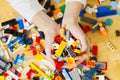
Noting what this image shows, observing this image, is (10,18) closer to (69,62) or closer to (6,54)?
(6,54)

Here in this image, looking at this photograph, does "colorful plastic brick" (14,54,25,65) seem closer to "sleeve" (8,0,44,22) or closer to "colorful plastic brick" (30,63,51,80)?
"colorful plastic brick" (30,63,51,80)

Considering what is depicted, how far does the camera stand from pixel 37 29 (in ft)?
3.81

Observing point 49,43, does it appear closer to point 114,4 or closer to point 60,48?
point 60,48

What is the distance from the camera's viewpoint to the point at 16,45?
117 centimetres

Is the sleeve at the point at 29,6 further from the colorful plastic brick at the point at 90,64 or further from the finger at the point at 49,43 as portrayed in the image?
the colorful plastic brick at the point at 90,64

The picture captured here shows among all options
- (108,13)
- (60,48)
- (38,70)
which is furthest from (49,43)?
(108,13)

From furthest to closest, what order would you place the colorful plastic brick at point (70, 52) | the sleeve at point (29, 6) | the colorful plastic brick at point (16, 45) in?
the colorful plastic brick at point (16, 45) < the sleeve at point (29, 6) < the colorful plastic brick at point (70, 52)

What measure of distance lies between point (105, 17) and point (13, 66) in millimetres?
400

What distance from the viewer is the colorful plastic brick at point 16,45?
1164 mm

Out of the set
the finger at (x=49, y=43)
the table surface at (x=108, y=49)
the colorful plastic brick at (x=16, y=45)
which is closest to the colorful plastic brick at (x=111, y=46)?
the table surface at (x=108, y=49)

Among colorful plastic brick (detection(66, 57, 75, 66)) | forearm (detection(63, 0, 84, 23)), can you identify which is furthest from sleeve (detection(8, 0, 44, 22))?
colorful plastic brick (detection(66, 57, 75, 66))

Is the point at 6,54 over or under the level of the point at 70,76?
over

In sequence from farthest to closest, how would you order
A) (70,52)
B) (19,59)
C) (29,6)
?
1. (19,59)
2. (29,6)
3. (70,52)

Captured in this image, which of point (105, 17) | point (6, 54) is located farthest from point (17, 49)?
point (105, 17)
